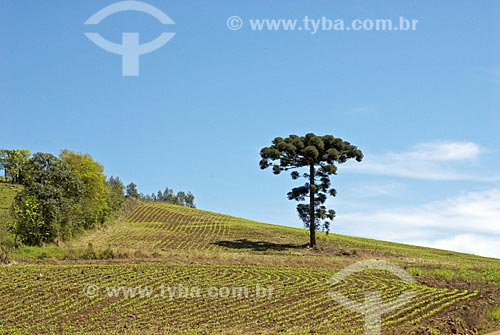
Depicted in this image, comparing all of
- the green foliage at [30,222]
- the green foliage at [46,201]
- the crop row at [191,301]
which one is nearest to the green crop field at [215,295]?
the crop row at [191,301]

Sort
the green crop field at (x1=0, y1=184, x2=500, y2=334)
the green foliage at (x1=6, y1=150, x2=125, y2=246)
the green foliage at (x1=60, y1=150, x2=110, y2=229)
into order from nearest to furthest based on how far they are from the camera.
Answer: the green crop field at (x1=0, y1=184, x2=500, y2=334) → the green foliage at (x1=6, y1=150, x2=125, y2=246) → the green foliage at (x1=60, y1=150, x2=110, y2=229)

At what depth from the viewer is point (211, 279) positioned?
103ft

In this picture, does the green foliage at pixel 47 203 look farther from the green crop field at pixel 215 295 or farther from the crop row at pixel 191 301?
the crop row at pixel 191 301

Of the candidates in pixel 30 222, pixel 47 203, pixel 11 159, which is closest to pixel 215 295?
pixel 30 222

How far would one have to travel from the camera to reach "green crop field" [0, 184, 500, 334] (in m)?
20.4

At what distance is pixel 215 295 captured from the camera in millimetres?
26172

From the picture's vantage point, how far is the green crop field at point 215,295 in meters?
20.4

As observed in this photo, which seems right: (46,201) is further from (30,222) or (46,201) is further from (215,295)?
(215,295)

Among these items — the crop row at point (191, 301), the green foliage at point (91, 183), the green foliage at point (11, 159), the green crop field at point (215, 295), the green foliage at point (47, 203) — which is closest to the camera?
the green crop field at point (215, 295)

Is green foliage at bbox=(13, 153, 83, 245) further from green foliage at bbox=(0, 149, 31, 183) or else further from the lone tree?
green foliage at bbox=(0, 149, 31, 183)

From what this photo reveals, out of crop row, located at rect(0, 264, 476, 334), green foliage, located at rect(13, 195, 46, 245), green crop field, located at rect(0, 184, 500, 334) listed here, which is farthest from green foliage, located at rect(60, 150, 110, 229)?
crop row, located at rect(0, 264, 476, 334)

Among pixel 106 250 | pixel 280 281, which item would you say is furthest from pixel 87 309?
pixel 106 250

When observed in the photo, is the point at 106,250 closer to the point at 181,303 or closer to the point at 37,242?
the point at 37,242

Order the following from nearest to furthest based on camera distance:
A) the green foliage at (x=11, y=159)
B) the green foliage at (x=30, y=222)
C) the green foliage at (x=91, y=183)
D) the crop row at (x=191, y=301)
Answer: the crop row at (x=191, y=301) → the green foliage at (x=30, y=222) → the green foliage at (x=91, y=183) → the green foliage at (x=11, y=159)
